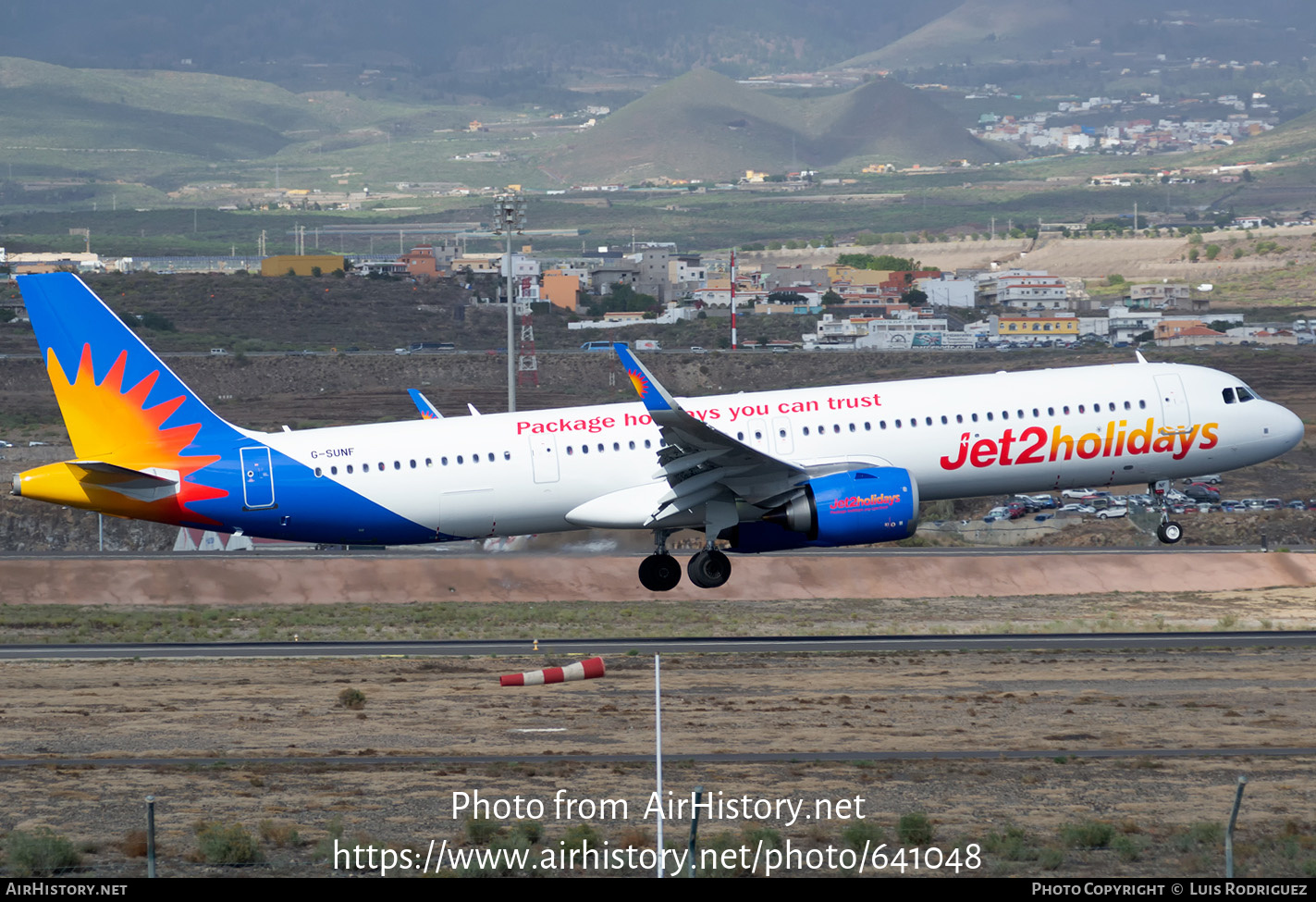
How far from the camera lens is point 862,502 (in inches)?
1629

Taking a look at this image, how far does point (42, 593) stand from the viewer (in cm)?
5894

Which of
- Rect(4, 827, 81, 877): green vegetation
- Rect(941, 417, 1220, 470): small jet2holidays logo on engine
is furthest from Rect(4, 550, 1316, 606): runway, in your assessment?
Rect(4, 827, 81, 877): green vegetation

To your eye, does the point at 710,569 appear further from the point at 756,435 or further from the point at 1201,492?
the point at 1201,492

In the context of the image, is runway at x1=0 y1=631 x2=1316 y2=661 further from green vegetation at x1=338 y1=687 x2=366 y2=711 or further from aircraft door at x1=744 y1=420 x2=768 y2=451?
green vegetation at x1=338 y1=687 x2=366 y2=711

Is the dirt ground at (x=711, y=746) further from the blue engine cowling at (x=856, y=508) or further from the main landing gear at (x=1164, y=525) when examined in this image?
the main landing gear at (x=1164, y=525)

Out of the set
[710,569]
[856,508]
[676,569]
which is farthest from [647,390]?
[676,569]

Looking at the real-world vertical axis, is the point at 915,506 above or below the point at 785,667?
above

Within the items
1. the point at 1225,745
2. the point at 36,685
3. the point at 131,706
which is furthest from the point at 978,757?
the point at 36,685

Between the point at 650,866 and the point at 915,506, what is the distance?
22051mm

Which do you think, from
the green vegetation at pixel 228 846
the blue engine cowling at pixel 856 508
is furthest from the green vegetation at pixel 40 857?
the blue engine cowling at pixel 856 508

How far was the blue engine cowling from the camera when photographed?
41.4 meters

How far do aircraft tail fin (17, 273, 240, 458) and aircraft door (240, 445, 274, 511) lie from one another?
122 centimetres

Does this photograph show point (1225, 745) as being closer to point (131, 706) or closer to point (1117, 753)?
point (1117, 753)

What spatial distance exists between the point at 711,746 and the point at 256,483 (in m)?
17.9
